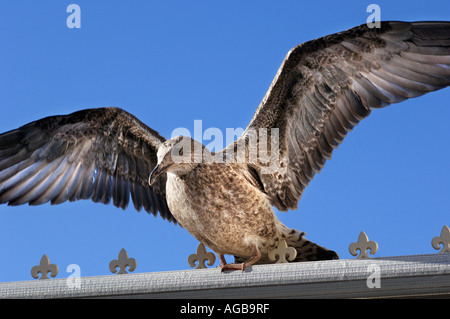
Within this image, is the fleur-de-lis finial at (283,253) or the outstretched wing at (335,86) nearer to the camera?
the fleur-de-lis finial at (283,253)

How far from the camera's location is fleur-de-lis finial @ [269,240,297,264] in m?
3.66

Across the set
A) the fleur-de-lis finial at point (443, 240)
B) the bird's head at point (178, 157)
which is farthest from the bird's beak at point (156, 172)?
the fleur-de-lis finial at point (443, 240)

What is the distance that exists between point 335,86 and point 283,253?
113 cm

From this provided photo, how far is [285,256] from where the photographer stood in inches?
146

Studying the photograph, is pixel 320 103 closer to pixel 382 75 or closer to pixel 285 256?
pixel 382 75

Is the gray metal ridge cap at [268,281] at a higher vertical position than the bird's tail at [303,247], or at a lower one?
lower

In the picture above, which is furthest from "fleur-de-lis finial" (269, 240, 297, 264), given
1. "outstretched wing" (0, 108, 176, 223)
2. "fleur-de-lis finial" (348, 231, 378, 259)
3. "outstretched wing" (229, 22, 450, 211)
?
"outstretched wing" (0, 108, 176, 223)

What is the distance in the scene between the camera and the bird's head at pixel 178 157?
3674 mm

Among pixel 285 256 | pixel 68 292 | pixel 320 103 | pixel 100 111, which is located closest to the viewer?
pixel 68 292

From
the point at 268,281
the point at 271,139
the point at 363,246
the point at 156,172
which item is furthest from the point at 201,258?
the point at 363,246

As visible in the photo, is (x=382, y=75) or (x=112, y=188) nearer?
(x=382, y=75)

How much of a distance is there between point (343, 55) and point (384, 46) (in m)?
0.26

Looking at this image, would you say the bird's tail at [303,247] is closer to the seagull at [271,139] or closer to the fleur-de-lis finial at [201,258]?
the seagull at [271,139]
